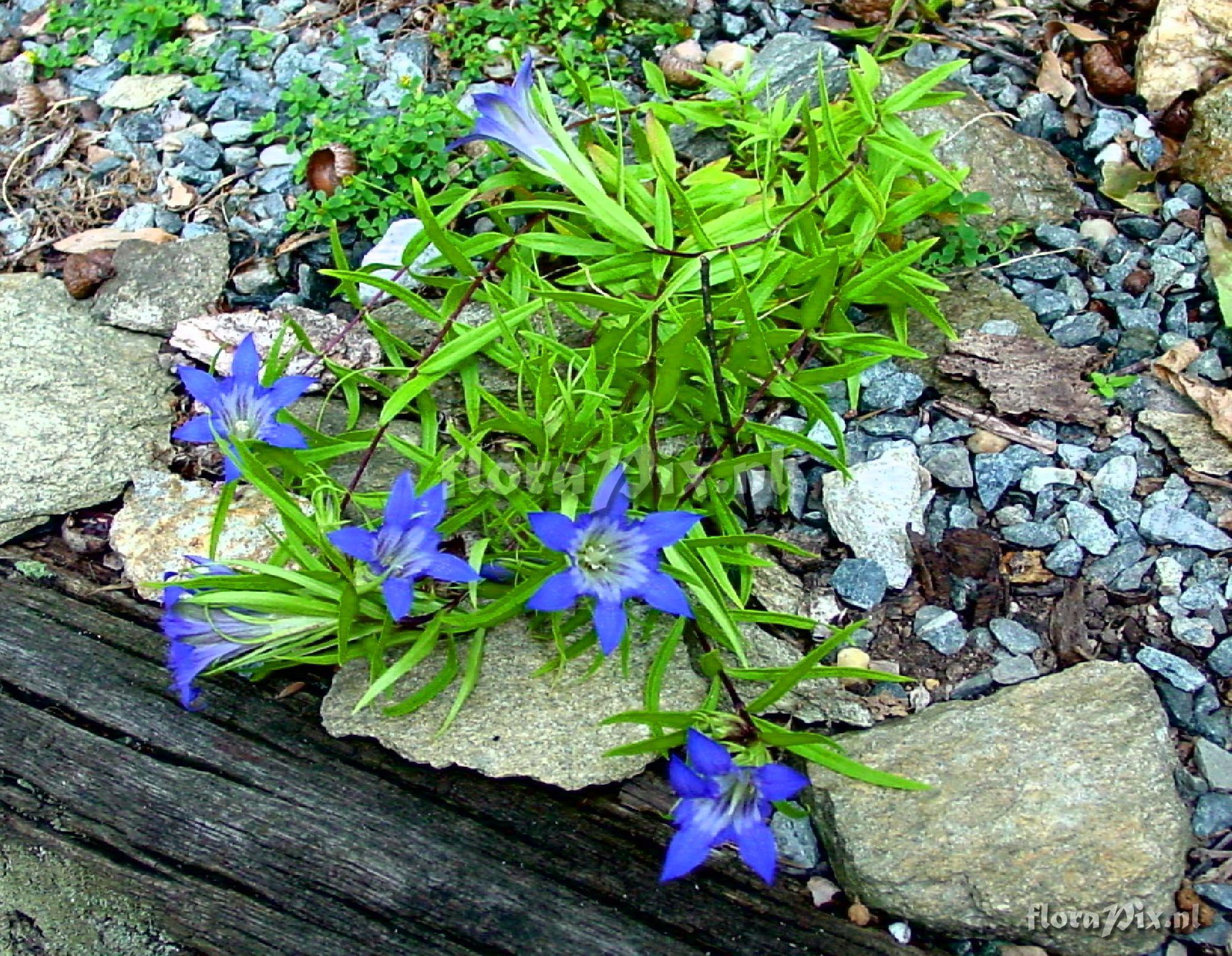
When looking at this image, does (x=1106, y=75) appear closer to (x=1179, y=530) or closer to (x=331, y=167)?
(x=1179, y=530)

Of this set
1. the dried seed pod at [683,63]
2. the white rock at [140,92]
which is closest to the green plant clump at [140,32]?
the white rock at [140,92]

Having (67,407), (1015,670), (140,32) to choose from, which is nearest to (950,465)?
(1015,670)

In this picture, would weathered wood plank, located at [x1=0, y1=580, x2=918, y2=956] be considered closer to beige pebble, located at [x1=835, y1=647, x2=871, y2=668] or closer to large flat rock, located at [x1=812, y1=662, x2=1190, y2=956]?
large flat rock, located at [x1=812, y1=662, x2=1190, y2=956]

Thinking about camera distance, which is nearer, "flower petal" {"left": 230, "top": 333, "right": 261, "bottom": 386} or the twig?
"flower petal" {"left": 230, "top": 333, "right": 261, "bottom": 386}

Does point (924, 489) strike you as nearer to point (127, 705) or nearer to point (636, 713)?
point (636, 713)

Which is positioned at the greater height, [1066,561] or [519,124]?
[519,124]

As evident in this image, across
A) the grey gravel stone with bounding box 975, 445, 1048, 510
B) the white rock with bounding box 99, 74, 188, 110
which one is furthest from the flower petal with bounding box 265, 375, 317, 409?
the white rock with bounding box 99, 74, 188, 110

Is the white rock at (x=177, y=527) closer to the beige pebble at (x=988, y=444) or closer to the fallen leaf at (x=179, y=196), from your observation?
the fallen leaf at (x=179, y=196)
